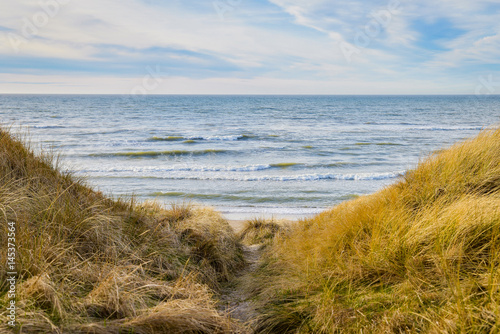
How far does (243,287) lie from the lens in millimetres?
4555

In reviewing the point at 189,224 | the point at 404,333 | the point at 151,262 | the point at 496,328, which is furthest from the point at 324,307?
the point at 189,224

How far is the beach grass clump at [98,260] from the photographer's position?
269 cm

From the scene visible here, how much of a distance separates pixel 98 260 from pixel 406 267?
307cm

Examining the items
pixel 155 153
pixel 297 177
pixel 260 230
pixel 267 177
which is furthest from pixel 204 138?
pixel 260 230

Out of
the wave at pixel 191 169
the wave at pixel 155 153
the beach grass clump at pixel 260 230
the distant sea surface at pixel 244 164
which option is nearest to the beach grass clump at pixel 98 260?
the distant sea surface at pixel 244 164

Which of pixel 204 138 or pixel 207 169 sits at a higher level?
pixel 204 138

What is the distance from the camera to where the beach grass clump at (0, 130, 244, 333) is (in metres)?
2.69

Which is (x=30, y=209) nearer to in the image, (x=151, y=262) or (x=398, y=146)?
(x=151, y=262)

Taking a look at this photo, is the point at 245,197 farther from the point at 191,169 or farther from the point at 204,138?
the point at 204,138

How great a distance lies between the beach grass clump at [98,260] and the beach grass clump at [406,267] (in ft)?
2.79

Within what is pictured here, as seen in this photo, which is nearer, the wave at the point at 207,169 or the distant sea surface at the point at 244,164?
the distant sea surface at the point at 244,164

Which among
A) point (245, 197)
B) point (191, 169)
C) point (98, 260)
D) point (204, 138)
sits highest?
point (98, 260)

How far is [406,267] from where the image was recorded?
3207 mm

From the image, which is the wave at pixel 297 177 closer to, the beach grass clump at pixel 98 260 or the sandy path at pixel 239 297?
the sandy path at pixel 239 297
